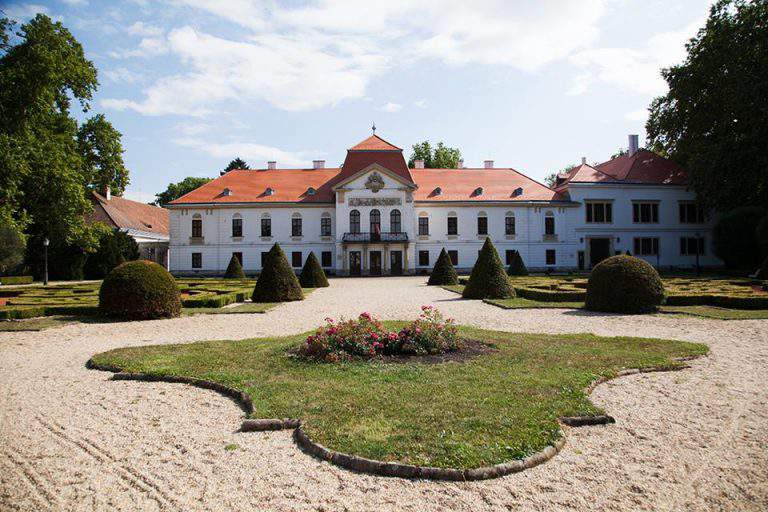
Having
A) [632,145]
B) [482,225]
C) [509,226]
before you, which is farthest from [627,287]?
[632,145]

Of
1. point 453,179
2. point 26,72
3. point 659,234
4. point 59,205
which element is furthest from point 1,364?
point 659,234

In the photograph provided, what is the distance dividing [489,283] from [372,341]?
41.1 ft

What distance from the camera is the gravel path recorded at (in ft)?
12.3

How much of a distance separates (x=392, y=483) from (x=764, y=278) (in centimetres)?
2812

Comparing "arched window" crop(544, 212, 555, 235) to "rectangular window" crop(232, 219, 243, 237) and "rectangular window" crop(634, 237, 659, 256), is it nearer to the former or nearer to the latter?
"rectangular window" crop(634, 237, 659, 256)

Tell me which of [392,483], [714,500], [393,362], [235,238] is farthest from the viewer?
[235,238]

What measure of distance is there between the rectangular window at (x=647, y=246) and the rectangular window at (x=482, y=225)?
1356 centimetres

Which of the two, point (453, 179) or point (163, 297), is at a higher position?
point (453, 179)

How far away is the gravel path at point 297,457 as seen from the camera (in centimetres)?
376

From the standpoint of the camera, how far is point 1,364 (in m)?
8.64

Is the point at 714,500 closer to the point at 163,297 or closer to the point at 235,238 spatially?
the point at 163,297

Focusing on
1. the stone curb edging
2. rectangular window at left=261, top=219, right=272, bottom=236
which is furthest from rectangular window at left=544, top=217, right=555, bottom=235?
the stone curb edging

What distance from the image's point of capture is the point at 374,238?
41.6 metres

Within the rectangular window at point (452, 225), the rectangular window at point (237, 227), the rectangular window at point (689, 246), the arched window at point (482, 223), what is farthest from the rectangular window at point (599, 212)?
the rectangular window at point (237, 227)
